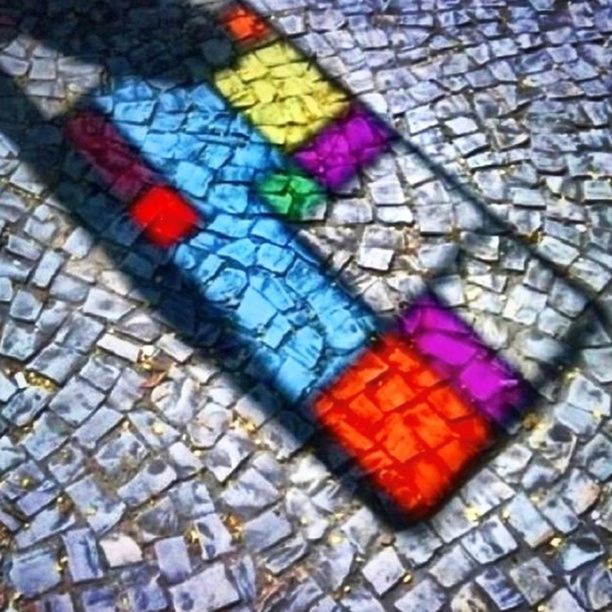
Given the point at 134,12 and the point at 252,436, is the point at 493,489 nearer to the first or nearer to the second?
the point at 252,436

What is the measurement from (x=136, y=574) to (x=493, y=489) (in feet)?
4.46

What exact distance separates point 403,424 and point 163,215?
1474mm

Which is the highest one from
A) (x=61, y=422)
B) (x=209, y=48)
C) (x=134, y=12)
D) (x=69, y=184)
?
(x=134, y=12)

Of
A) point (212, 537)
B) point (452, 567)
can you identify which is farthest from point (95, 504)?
point (452, 567)

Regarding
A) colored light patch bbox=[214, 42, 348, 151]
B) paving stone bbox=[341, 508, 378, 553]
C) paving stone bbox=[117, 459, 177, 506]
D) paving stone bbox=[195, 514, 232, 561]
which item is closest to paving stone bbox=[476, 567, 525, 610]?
paving stone bbox=[341, 508, 378, 553]

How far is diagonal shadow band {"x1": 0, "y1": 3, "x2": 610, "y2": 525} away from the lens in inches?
163

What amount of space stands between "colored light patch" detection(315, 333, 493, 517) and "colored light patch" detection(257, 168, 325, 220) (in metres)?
0.82

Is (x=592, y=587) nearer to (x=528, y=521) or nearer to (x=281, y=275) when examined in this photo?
(x=528, y=521)

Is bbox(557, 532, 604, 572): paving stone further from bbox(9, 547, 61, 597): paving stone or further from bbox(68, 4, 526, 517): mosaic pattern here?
bbox(9, 547, 61, 597): paving stone

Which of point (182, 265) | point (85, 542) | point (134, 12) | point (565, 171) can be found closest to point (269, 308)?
point (182, 265)

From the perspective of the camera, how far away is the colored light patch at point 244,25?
211 inches

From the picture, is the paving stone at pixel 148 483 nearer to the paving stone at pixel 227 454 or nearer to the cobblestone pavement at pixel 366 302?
the cobblestone pavement at pixel 366 302

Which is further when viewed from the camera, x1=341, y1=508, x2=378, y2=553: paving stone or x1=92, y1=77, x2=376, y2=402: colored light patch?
x1=92, y1=77, x2=376, y2=402: colored light patch

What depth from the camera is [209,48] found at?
5293 mm
